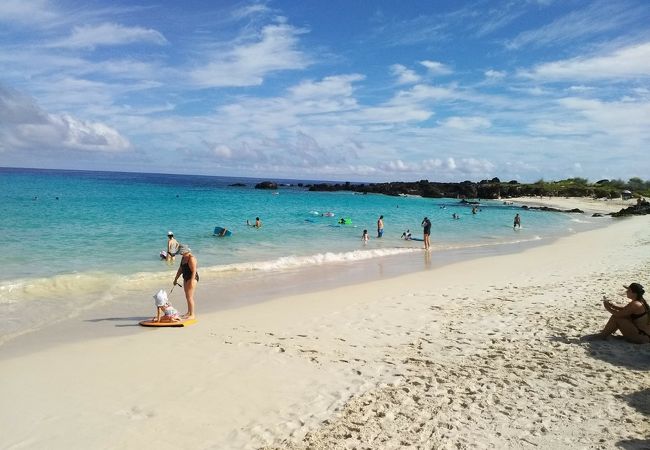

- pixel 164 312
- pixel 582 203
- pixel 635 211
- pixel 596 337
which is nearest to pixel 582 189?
pixel 582 203

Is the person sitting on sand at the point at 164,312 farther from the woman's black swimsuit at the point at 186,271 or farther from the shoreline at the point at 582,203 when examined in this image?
the shoreline at the point at 582,203

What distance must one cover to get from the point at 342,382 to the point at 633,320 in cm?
517

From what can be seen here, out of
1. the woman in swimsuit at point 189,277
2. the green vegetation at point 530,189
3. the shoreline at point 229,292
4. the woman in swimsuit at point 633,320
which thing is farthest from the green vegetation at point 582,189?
the woman in swimsuit at point 189,277

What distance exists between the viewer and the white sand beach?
5223mm

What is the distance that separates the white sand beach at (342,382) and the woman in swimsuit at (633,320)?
0.23 metres

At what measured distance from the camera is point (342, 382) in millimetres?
6723

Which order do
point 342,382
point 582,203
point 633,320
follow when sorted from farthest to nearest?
1. point 582,203
2. point 633,320
3. point 342,382

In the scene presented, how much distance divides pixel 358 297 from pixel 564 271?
8487 millimetres

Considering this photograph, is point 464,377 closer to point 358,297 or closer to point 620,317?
point 620,317

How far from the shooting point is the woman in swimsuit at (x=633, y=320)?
7887 mm

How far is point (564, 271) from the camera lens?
650 inches

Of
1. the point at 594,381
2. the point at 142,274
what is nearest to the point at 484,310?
the point at 594,381

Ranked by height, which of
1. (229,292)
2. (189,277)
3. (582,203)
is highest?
(189,277)

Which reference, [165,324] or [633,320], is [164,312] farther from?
[633,320]
